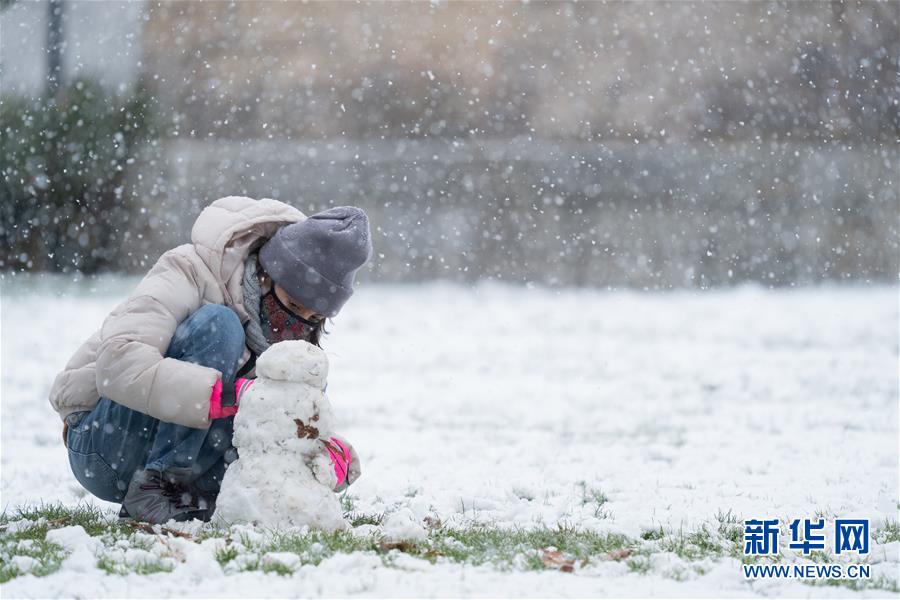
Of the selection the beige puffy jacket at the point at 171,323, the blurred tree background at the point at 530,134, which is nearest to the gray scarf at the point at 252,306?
the beige puffy jacket at the point at 171,323

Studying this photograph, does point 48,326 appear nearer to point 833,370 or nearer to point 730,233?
point 833,370

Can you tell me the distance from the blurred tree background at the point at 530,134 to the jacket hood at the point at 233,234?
1068 centimetres

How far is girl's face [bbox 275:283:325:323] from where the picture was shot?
3.26 metres

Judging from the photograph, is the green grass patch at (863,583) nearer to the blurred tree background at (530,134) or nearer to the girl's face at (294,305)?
the girl's face at (294,305)

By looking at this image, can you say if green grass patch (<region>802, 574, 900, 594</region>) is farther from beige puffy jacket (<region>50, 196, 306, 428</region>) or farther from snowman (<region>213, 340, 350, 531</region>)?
beige puffy jacket (<region>50, 196, 306, 428</region>)

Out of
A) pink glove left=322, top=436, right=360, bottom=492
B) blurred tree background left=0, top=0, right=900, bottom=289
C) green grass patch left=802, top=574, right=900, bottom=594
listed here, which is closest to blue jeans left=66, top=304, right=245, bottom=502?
pink glove left=322, top=436, right=360, bottom=492

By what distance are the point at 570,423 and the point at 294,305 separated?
3077 millimetres

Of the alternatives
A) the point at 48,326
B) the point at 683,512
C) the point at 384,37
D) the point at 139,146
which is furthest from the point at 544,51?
the point at 683,512

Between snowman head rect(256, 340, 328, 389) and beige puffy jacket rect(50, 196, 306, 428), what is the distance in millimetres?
160

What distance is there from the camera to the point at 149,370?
2.84m

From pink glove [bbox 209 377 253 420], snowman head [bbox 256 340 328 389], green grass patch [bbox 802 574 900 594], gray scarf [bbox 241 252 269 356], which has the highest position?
gray scarf [bbox 241 252 269 356]

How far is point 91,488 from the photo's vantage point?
3238 millimetres

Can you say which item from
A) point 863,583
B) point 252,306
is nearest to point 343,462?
point 252,306

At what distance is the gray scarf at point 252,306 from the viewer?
3223mm
